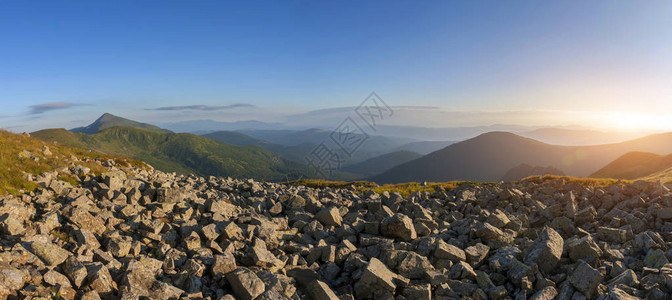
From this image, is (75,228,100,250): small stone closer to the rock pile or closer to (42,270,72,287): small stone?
the rock pile

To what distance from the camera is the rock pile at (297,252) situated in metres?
9.91

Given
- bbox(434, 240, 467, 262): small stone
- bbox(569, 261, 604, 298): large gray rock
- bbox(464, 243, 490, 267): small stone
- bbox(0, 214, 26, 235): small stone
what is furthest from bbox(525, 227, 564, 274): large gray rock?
bbox(0, 214, 26, 235): small stone

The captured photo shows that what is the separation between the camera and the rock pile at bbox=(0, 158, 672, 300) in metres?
9.91

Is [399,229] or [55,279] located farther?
[399,229]

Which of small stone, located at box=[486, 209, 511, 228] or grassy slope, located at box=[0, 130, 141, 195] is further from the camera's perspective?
small stone, located at box=[486, 209, 511, 228]

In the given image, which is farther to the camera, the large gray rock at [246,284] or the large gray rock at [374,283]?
the large gray rock at [374,283]

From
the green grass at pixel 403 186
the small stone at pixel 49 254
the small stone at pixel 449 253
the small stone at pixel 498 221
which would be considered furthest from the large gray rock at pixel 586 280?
the green grass at pixel 403 186

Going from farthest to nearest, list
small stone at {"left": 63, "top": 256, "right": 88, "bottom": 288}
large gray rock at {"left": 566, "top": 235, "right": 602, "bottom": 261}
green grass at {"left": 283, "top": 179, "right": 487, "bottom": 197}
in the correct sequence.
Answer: green grass at {"left": 283, "top": 179, "right": 487, "bottom": 197} < large gray rock at {"left": 566, "top": 235, "right": 602, "bottom": 261} < small stone at {"left": 63, "top": 256, "right": 88, "bottom": 288}

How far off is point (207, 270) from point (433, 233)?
11.2 metres

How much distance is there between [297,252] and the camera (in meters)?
13.7

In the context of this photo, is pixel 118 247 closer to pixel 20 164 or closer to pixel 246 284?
pixel 246 284

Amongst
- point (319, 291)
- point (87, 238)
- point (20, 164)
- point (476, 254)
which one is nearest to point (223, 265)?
point (319, 291)

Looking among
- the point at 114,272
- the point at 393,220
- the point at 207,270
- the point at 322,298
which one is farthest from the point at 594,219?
the point at 114,272

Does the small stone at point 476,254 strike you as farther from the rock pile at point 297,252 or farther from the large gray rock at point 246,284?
the large gray rock at point 246,284
